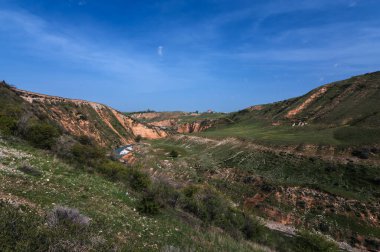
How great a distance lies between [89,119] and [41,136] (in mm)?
70545

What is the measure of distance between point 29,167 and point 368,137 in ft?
177

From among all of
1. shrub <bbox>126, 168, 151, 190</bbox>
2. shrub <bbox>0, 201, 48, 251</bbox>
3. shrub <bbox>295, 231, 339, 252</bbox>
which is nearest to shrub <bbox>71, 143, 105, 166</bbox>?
shrub <bbox>126, 168, 151, 190</bbox>

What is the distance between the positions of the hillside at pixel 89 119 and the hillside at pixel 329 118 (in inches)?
1423

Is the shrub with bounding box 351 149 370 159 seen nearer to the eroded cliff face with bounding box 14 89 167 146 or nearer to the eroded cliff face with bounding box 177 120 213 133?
the eroded cliff face with bounding box 14 89 167 146

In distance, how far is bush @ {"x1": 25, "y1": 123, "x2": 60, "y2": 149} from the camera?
25.9 metres

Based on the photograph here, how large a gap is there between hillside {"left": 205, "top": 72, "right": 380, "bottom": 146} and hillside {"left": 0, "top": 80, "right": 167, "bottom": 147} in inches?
1423

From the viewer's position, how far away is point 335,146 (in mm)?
50906

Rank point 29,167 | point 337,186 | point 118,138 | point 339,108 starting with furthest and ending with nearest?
point 118,138 → point 339,108 → point 337,186 → point 29,167

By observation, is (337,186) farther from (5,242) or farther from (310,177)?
(5,242)

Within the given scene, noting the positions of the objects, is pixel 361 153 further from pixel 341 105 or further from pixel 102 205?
pixel 102 205

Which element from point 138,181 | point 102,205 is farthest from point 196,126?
point 102,205

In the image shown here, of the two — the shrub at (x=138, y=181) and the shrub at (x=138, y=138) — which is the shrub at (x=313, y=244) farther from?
the shrub at (x=138, y=138)

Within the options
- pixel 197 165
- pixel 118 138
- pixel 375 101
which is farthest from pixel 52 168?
pixel 118 138

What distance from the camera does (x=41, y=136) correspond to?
87.6ft
